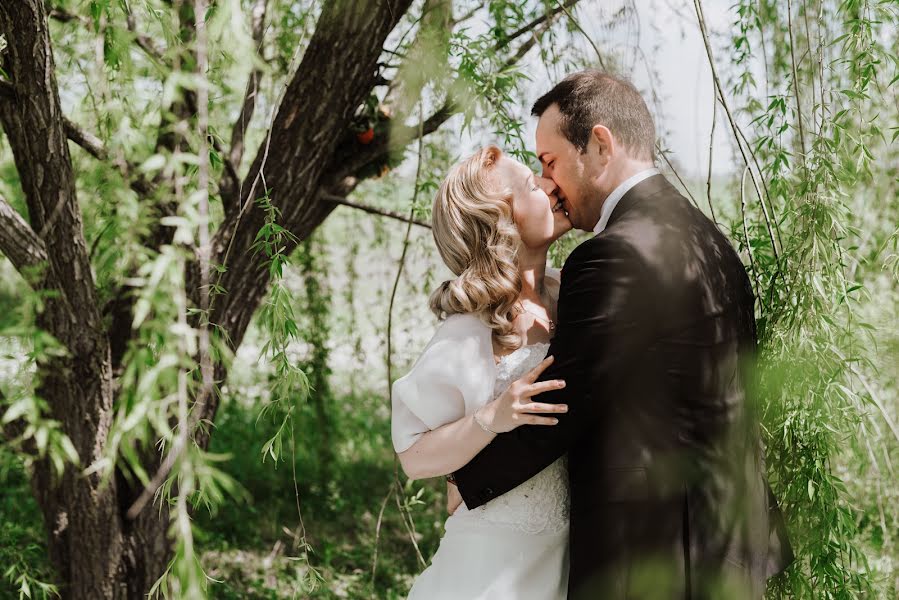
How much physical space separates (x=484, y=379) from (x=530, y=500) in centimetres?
31

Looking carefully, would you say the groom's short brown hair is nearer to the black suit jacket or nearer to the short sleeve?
the black suit jacket

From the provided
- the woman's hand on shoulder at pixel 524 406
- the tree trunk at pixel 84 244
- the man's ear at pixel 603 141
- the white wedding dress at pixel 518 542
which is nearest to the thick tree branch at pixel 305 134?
the tree trunk at pixel 84 244

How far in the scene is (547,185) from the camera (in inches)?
84.7

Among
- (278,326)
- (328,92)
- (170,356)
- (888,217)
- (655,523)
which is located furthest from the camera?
(888,217)

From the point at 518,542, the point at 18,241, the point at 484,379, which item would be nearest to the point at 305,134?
the point at 18,241

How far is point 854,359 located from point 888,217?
1.76 metres

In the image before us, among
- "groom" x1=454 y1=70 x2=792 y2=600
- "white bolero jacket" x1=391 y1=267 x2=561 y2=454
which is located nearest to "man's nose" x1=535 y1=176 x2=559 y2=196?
"groom" x1=454 y1=70 x2=792 y2=600

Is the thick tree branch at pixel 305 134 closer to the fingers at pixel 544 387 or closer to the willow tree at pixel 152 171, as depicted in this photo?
the willow tree at pixel 152 171

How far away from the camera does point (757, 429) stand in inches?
79.6

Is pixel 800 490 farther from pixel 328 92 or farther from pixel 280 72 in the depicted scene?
pixel 280 72

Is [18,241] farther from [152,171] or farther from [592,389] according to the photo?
[592,389]

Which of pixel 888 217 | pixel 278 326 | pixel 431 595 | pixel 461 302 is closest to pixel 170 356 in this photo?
pixel 278 326

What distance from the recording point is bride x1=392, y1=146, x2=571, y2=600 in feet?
6.59

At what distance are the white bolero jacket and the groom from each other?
0.46 ft
